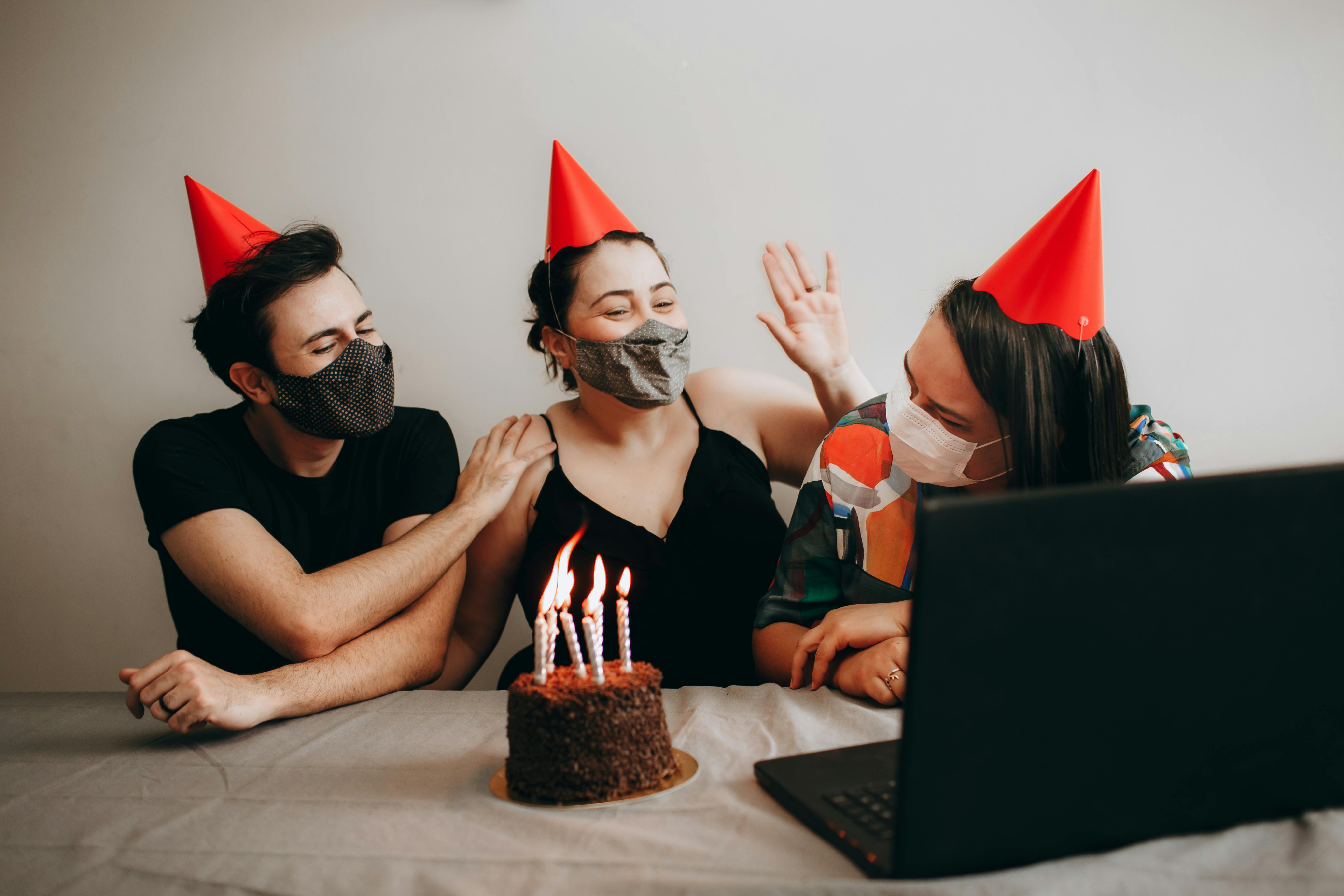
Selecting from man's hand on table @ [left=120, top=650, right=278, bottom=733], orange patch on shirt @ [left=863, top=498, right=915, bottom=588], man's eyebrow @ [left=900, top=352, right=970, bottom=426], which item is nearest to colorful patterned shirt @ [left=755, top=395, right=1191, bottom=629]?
orange patch on shirt @ [left=863, top=498, right=915, bottom=588]

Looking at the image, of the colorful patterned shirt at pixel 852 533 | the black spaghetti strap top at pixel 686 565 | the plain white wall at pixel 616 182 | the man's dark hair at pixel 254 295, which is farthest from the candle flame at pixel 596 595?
the plain white wall at pixel 616 182

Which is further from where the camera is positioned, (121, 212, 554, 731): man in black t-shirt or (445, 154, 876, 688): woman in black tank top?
(445, 154, 876, 688): woman in black tank top

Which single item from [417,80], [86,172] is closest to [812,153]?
[417,80]

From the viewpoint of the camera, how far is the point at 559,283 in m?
1.68

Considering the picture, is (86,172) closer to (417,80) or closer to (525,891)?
(417,80)

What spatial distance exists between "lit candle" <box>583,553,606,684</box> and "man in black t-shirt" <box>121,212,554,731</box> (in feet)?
2.02

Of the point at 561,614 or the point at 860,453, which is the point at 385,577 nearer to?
the point at 561,614

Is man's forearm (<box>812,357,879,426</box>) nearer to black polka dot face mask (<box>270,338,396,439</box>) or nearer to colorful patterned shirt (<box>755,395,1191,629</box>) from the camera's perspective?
colorful patterned shirt (<box>755,395,1191,629</box>)

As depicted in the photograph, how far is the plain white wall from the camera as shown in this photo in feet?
5.90

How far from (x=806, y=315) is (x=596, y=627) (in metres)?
1.07

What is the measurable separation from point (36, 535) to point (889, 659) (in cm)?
243

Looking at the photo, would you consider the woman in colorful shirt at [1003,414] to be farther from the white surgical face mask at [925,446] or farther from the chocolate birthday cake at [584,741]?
the chocolate birthday cake at [584,741]

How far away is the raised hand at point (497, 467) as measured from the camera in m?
1.56

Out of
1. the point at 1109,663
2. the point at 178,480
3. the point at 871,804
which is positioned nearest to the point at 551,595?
the point at 871,804
